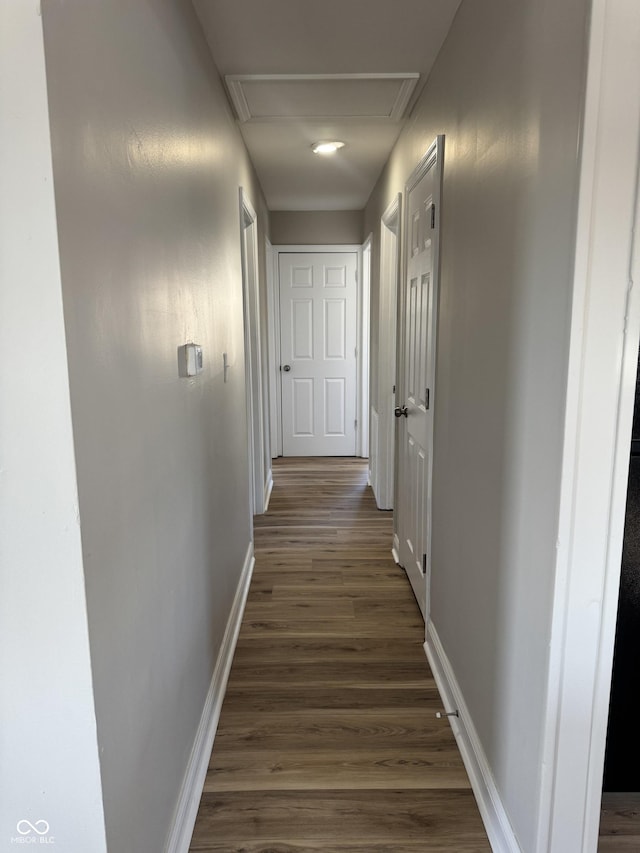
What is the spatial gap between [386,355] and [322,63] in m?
1.92

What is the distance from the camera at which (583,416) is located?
104cm

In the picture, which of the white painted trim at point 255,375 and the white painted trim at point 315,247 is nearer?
the white painted trim at point 255,375

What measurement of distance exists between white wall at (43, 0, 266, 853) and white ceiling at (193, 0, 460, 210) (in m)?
0.20

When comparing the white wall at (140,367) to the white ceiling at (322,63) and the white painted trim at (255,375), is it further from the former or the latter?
the white painted trim at (255,375)

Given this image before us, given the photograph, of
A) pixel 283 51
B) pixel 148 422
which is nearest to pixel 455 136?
pixel 283 51

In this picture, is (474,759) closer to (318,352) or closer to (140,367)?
(140,367)

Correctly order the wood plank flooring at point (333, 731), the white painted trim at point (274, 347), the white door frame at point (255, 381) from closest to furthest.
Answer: the wood plank flooring at point (333, 731) < the white door frame at point (255, 381) < the white painted trim at point (274, 347)

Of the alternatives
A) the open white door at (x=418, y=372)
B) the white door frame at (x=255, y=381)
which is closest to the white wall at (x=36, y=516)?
the open white door at (x=418, y=372)

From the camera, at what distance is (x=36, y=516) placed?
80 centimetres

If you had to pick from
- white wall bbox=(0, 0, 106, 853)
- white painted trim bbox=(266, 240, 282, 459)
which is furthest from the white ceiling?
white painted trim bbox=(266, 240, 282, 459)

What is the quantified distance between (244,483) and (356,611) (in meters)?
0.83

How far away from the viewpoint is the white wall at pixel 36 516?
2.38 ft

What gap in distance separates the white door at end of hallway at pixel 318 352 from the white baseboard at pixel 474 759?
340 cm

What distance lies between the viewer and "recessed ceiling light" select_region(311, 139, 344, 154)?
305 cm
